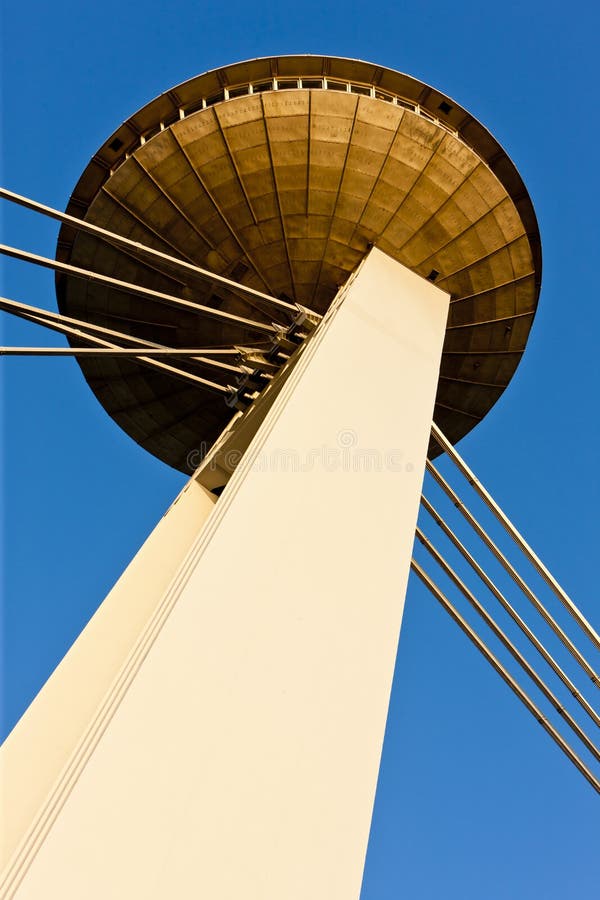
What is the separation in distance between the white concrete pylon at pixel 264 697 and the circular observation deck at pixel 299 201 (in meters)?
5.58

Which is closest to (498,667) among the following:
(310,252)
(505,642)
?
(505,642)

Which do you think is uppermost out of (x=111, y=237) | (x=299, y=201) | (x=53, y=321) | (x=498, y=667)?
(x=299, y=201)

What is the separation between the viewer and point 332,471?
8867 millimetres

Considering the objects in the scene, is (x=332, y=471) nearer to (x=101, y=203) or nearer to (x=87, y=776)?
(x=87, y=776)

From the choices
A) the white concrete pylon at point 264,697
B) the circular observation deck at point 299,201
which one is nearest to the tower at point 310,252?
the circular observation deck at point 299,201

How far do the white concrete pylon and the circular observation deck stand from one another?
558 cm

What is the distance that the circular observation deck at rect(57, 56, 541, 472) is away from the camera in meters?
13.7

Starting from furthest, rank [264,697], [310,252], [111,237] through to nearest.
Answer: [310,252] < [111,237] < [264,697]

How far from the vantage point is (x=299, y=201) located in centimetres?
1427

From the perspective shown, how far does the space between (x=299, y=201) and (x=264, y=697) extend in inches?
403

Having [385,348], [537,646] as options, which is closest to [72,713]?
[385,348]

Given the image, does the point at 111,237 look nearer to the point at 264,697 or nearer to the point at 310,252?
the point at 310,252

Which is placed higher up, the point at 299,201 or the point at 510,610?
the point at 299,201

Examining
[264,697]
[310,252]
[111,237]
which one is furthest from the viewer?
[310,252]
